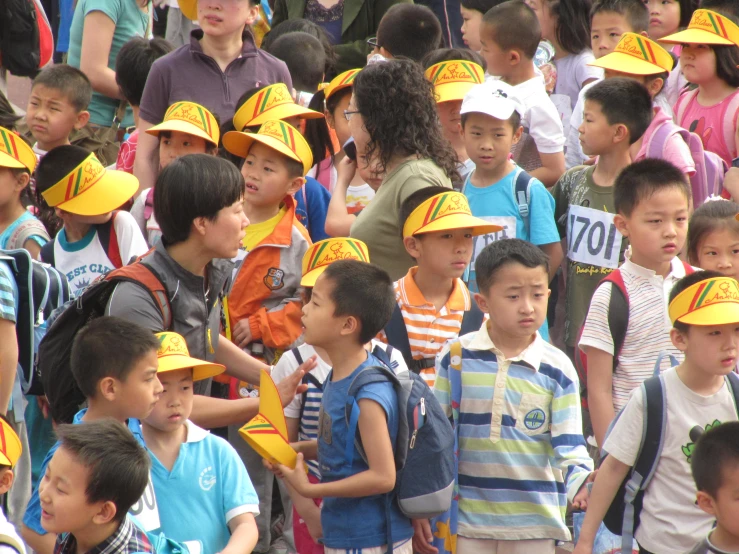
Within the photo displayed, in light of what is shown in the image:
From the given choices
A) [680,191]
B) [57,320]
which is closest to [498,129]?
[680,191]

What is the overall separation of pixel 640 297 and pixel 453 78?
6.90 ft

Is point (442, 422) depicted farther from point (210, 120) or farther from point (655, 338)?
point (210, 120)

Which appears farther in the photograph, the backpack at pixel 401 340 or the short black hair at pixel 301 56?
the short black hair at pixel 301 56

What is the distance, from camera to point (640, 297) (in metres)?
4.36

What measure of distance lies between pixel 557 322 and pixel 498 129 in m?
1.36

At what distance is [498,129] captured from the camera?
518 centimetres

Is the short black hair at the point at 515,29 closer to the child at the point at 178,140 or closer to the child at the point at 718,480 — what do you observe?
the child at the point at 178,140

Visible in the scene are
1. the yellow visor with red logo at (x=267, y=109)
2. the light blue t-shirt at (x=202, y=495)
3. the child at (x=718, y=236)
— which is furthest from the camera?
the yellow visor with red logo at (x=267, y=109)

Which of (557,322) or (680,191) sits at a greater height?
(680,191)

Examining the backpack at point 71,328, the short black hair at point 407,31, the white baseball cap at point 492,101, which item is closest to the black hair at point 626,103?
the white baseball cap at point 492,101

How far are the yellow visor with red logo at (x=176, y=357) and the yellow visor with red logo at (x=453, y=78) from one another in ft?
8.69

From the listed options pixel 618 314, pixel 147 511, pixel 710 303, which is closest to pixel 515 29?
pixel 618 314

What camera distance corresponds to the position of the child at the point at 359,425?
3.60 metres

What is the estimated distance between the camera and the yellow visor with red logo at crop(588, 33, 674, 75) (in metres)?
6.12
